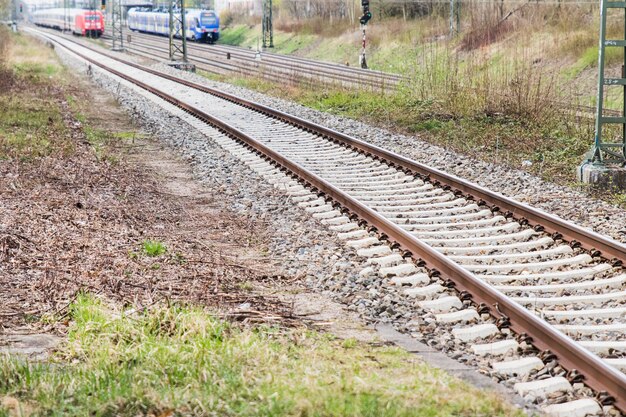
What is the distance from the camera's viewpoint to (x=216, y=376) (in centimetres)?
479

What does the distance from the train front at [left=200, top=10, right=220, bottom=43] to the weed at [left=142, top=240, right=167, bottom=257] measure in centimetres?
5863

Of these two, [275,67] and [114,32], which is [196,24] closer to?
[114,32]

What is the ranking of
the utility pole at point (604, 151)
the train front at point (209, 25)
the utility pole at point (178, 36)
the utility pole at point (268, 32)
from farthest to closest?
the train front at point (209, 25), the utility pole at point (268, 32), the utility pole at point (178, 36), the utility pole at point (604, 151)

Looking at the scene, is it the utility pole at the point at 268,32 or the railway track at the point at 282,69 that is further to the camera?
the utility pole at the point at 268,32

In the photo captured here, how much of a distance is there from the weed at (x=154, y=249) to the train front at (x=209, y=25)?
5863 centimetres

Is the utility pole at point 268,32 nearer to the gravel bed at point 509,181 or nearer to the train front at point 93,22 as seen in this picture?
the train front at point 93,22

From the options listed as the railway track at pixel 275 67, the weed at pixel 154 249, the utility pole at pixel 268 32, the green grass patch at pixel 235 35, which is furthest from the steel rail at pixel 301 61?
the weed at pixel 154 249

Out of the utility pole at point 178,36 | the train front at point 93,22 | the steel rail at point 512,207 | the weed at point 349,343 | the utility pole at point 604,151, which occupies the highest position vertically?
the train front at point 93,22

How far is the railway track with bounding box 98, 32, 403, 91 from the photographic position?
3070 cm

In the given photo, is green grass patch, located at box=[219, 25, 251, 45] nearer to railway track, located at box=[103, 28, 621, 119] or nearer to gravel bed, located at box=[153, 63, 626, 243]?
railway track, located at box=[103, 28, 621, 119]

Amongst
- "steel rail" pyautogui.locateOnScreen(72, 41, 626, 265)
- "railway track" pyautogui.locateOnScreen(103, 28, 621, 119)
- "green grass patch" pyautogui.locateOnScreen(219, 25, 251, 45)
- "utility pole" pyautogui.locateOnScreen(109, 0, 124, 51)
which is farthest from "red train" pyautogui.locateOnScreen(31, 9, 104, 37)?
"steel rail" pyautogui.locateOnScreen(72, 41, 626, 265)

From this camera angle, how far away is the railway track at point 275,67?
30.7 m

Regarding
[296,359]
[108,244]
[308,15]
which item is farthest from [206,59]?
[296,359]

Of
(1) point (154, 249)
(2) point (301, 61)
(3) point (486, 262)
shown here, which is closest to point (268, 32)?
(2) point (301, 61)
